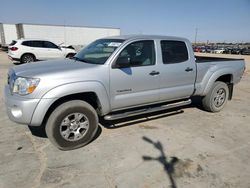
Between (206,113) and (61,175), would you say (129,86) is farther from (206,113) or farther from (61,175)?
(206,113)

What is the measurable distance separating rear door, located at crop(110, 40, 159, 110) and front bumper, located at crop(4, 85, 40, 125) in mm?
1284

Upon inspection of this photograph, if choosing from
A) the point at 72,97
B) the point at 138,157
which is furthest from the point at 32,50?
the point at 138,157

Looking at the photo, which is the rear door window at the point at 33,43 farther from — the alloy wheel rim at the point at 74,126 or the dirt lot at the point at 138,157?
the alloy wheel rim at the point at 74,126

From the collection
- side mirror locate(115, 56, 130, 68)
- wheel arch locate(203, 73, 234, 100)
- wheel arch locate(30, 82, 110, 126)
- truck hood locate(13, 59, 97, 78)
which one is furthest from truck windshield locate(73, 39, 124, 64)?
wheel arch locate(203, 73, 234, 100)

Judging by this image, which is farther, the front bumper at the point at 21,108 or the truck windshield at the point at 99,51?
the truck windshield at the point at 99,51

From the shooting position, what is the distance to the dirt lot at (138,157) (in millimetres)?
2963

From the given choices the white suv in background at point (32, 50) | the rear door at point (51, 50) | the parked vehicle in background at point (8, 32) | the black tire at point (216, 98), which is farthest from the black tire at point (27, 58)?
the black tire at point (216, 98)

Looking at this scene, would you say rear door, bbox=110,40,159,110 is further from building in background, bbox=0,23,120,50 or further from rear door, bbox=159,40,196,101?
building in background, bbox=0,23,120,50

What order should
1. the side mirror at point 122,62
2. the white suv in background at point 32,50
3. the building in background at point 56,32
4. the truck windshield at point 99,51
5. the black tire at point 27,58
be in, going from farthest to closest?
1. the building in background at point 56,32
2. the black tire at point 27,58
3. the white suv in background at point 32,50
4. the truck windshield at point 99,51
5. the side mirror at point 122,62

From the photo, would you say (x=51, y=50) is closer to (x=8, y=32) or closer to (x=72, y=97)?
(x=72, y=97)

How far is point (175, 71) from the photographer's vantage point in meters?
4.63

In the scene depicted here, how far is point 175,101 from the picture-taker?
5.18 metres

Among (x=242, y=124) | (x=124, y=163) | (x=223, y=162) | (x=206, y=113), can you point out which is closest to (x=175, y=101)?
(x=206, y=113)

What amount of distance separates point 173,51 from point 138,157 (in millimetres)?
2378
